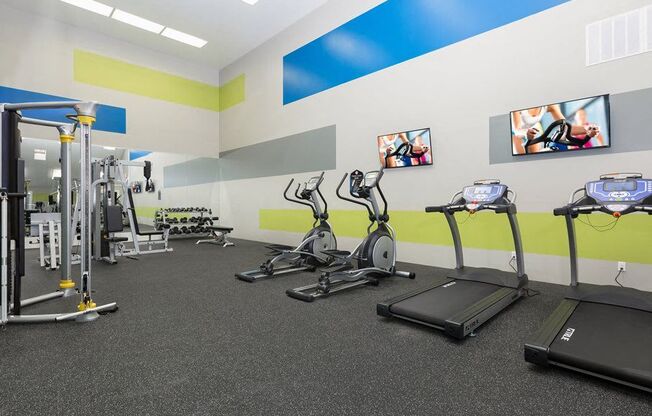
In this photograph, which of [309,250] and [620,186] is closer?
[620,186]

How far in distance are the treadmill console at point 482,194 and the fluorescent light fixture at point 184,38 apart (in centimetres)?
734

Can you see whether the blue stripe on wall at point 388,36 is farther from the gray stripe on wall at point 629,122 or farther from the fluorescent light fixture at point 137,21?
the fluorescent light fixture at point 137,21

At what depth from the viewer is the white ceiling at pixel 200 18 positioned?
21.1 ft

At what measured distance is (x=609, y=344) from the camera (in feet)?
6.42

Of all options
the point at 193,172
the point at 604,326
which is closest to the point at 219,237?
the point at 193,172

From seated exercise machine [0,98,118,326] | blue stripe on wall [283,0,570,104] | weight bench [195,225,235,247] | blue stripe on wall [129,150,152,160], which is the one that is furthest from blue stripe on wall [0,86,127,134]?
seated exercise machine [0,98,118,326]

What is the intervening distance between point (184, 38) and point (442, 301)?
8.16 meters

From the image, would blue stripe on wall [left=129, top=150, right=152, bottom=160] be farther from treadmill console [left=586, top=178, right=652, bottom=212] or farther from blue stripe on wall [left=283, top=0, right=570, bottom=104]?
treadmill console [left=586, top=178, right=652, bottom=212]

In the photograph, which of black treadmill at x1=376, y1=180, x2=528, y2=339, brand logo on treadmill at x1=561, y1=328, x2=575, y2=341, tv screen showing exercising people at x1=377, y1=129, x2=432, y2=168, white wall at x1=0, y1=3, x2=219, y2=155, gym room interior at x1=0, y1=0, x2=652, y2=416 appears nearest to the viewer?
gym room interior at x1=0, y1=0, x2=652, y2=416

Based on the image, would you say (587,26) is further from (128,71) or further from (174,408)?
(128,71)

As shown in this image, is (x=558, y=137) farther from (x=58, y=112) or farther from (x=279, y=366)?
(x=58, y=112)

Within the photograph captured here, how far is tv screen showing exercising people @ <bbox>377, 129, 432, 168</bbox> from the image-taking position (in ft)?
16.1

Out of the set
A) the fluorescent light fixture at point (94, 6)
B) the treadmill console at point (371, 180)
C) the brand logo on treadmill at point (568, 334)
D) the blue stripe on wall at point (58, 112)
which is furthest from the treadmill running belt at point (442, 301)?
the fluorescent light fixture at point (94, 6)

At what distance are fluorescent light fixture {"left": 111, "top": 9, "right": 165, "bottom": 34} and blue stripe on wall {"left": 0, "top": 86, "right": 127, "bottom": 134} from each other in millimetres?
1879
